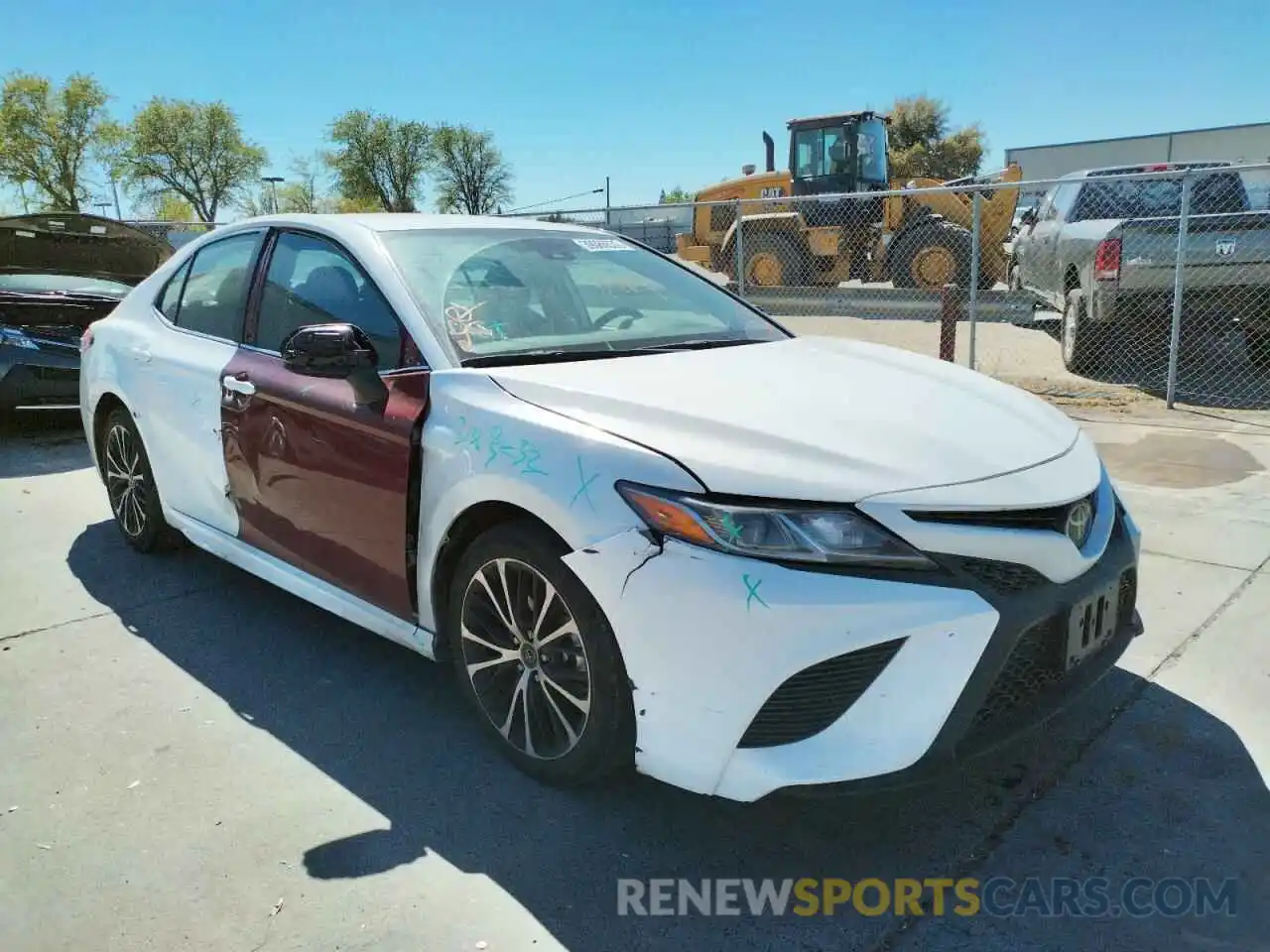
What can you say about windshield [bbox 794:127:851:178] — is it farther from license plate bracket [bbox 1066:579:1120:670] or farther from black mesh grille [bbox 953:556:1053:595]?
black mesh grille [bbox 953:556:1053:595]

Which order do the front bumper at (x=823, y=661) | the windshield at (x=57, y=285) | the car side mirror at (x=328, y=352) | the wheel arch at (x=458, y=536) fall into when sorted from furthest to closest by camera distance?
the windshield at (x=57, y=285) → the car side mirror at (x=328, y=352) → the wheel arch at (x=458, y=536) → the front bumper at (x=823, y=661)

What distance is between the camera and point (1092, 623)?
237 centimetres

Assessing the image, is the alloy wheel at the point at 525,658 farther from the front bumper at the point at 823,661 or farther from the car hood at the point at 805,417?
the car hood at the point at 805,417

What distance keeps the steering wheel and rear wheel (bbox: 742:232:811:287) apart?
13.5 m

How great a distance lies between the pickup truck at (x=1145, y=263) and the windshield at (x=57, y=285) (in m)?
7.66

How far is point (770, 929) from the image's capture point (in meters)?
2.16

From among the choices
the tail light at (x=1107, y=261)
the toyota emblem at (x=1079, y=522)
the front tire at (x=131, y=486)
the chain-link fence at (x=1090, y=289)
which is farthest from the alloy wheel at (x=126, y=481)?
the tail light at (x=1107, y=261)

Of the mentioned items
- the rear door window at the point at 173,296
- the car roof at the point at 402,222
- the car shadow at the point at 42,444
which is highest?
the car roof at the point at 402,222

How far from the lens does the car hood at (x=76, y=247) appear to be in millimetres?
7508

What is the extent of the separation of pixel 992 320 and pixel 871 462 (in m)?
12.5

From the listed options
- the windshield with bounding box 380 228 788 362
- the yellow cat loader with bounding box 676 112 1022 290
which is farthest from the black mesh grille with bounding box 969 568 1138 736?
the yellow cat loader with bounding box 676 112 1022 290

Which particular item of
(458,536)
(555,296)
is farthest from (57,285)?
(458,536)

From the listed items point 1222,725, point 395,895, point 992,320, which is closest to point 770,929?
point 395,895

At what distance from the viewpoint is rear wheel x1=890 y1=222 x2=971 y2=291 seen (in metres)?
15.7
